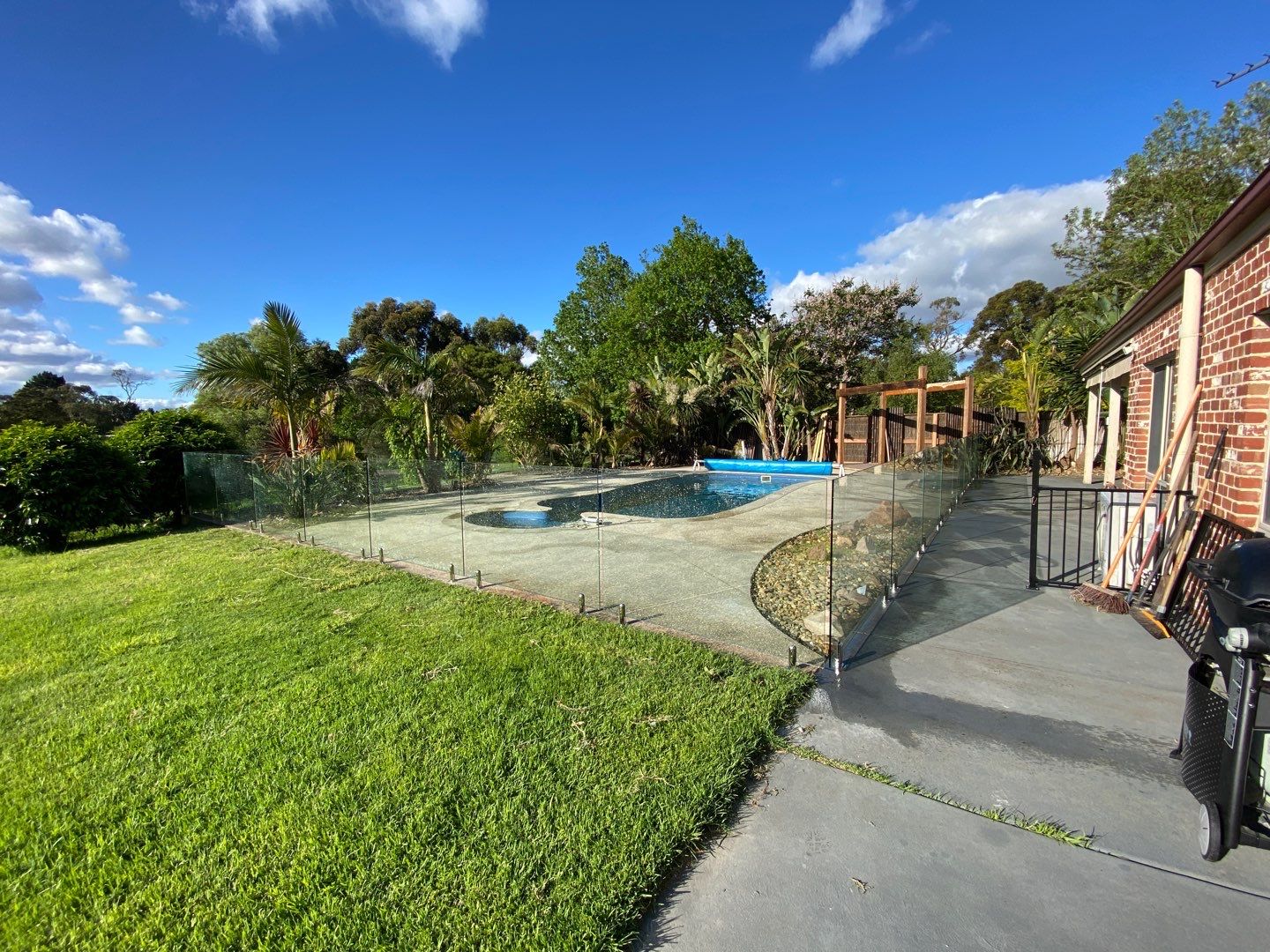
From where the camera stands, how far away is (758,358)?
17516mm

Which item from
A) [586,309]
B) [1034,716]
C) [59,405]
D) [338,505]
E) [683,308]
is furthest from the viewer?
[59,405]

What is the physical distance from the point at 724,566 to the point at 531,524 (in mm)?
2522

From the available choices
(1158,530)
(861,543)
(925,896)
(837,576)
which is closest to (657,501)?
(861,543)

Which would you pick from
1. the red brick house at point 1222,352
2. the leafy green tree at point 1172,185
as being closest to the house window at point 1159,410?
the red brick house at point 1222,352

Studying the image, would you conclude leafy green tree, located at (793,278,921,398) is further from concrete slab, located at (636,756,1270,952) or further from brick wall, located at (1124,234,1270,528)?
concrete slab, located at (636,756,1270,952)

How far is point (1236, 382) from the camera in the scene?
3783 millimetres

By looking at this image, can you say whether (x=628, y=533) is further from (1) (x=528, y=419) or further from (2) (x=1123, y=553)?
(1) (x=528, y=419)

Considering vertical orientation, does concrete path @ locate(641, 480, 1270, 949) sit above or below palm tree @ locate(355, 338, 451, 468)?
below

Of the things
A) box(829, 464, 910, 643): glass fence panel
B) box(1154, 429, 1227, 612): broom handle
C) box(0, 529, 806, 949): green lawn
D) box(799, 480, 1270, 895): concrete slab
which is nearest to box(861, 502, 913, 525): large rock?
box(829, 464, 910, 643): glass fence panel

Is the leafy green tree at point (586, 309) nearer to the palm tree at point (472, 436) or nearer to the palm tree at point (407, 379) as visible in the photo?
the palm tree at point (472, 436)

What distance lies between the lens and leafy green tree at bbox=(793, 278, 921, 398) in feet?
76.5

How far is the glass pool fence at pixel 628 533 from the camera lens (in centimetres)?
434

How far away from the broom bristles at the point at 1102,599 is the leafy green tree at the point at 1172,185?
1723 cm

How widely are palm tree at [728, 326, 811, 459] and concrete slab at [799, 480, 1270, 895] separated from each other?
13216 millimetres
